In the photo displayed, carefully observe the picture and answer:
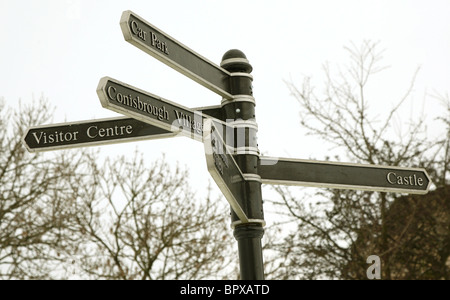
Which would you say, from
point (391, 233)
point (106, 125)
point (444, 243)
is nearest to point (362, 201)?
point (391, 233)

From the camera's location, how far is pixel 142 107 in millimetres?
3367

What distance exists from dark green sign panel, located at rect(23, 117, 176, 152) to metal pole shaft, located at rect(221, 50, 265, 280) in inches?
17.6

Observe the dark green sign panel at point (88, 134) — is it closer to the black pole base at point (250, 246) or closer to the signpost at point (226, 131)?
the signpost at point (226, 131)

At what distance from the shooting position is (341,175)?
3.98 m

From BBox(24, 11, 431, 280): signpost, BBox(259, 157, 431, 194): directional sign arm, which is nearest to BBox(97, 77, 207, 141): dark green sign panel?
BBox(24, 11, 431, 280): signpost

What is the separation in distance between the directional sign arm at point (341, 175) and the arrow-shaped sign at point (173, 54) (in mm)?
506

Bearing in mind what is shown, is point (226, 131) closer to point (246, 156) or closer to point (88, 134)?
point (246, 156)

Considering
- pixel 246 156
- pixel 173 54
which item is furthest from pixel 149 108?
pixel 246 156

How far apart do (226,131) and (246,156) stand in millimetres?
191

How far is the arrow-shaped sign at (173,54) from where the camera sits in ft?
10.5

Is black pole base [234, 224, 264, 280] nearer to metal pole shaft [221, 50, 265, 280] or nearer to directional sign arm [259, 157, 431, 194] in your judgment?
metal pole shaft [221, 50, 265, 280]

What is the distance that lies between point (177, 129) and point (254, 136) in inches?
19.7

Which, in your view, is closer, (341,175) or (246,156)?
(246,156)
